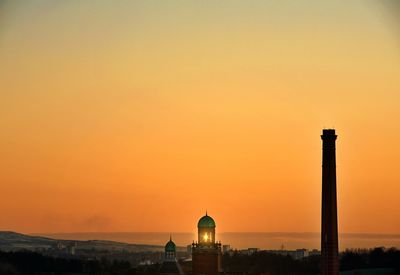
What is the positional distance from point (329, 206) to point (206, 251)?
2710 cm

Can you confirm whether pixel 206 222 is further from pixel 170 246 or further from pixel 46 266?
pixel 46 266

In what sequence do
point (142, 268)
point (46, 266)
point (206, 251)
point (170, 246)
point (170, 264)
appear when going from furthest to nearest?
point (142, 268), point (46, 266), point (170, 246), point (170, 264), point (206, 251)

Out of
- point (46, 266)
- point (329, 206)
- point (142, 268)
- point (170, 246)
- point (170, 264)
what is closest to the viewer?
point (329, 206)

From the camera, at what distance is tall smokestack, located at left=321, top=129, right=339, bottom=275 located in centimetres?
12038

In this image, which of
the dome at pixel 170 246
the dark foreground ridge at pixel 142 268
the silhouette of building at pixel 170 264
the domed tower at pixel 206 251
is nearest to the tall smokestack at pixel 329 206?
the domed tower at pixel 206 251

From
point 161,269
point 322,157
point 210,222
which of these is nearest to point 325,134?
point 322,157

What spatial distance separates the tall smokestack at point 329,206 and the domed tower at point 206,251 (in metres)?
22.4

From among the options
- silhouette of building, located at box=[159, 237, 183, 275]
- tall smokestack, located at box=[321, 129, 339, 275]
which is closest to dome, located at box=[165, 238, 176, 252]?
silhouette of building, located at box=[159, 237, 183, 275]

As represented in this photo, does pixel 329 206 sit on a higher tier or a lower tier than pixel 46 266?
higher

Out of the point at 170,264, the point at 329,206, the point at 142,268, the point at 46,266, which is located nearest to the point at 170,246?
the point at 170,264

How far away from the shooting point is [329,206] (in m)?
120

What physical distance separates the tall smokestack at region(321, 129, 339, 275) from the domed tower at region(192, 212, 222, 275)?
2244 centimetres

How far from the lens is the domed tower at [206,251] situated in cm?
14362

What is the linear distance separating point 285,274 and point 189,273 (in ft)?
140
